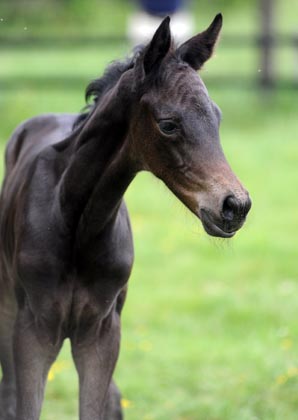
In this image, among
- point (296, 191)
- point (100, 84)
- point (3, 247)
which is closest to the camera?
point (100, 84)

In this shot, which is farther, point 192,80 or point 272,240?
point 272,240

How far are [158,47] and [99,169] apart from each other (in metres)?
0.62

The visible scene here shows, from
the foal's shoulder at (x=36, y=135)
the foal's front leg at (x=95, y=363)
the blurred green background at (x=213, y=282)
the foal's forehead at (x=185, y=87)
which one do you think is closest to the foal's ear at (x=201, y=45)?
the foal's forehead at (x=185, y=87)

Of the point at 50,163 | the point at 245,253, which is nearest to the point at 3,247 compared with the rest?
the point at 50,163

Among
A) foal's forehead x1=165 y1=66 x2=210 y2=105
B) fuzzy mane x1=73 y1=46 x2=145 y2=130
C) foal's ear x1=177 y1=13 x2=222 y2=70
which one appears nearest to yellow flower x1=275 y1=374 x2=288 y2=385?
fuzzy mane x1=73 y1=46 x2=145 y2=130

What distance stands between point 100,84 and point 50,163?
0.43 m

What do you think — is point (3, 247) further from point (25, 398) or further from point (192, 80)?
point (192, 80)

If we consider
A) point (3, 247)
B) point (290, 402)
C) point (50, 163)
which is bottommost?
point (290, 402)

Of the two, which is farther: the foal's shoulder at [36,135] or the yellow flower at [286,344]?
the yellow flower at [286,344]

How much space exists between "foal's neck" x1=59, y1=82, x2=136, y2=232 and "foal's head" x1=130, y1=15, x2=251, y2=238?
126mm

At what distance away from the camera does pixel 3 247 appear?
4938 mm

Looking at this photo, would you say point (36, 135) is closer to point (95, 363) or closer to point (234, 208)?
point (95, 363)

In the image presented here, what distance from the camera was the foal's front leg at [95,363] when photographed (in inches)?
176

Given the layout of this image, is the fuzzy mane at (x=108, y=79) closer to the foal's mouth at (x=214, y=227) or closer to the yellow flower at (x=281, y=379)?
the foal's mouth at (x=214, y=227)
